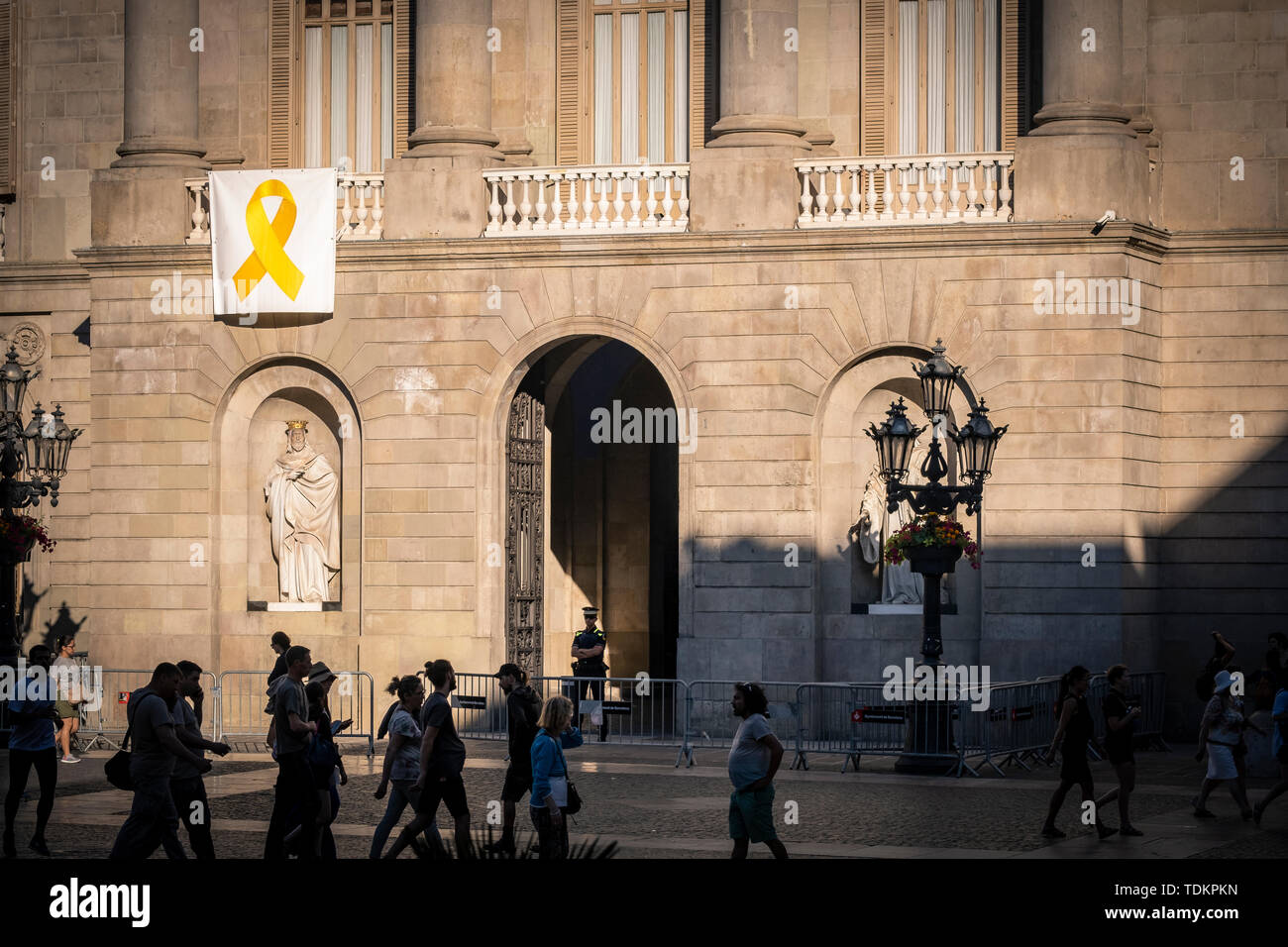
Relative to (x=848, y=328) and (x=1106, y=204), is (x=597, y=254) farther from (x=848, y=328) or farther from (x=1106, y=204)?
(x=1106, y=204)

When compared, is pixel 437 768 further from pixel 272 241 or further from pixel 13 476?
pixel 272 241

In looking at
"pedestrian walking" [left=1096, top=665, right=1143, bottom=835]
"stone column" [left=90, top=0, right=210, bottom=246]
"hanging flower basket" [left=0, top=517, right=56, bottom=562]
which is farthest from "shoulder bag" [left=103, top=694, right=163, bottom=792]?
"stone column" [left=90, top=0, right=210, bottom=246]

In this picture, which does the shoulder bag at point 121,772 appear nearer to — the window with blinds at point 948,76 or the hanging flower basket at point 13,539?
the hanging flower basket at point 13,539

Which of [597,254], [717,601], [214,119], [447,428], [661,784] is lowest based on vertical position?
[661,784]

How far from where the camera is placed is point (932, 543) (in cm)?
2697

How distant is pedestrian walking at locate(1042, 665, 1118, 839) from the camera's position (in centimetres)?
2131

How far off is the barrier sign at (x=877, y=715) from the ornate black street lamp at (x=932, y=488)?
0.51m

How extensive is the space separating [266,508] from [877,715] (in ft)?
39.5

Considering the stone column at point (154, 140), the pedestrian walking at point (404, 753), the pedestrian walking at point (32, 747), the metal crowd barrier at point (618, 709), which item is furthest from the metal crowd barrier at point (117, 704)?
the pedestrian walking at point (404, 753)

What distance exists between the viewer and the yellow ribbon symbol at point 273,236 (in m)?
33.5

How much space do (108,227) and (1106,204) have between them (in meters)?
16.7
